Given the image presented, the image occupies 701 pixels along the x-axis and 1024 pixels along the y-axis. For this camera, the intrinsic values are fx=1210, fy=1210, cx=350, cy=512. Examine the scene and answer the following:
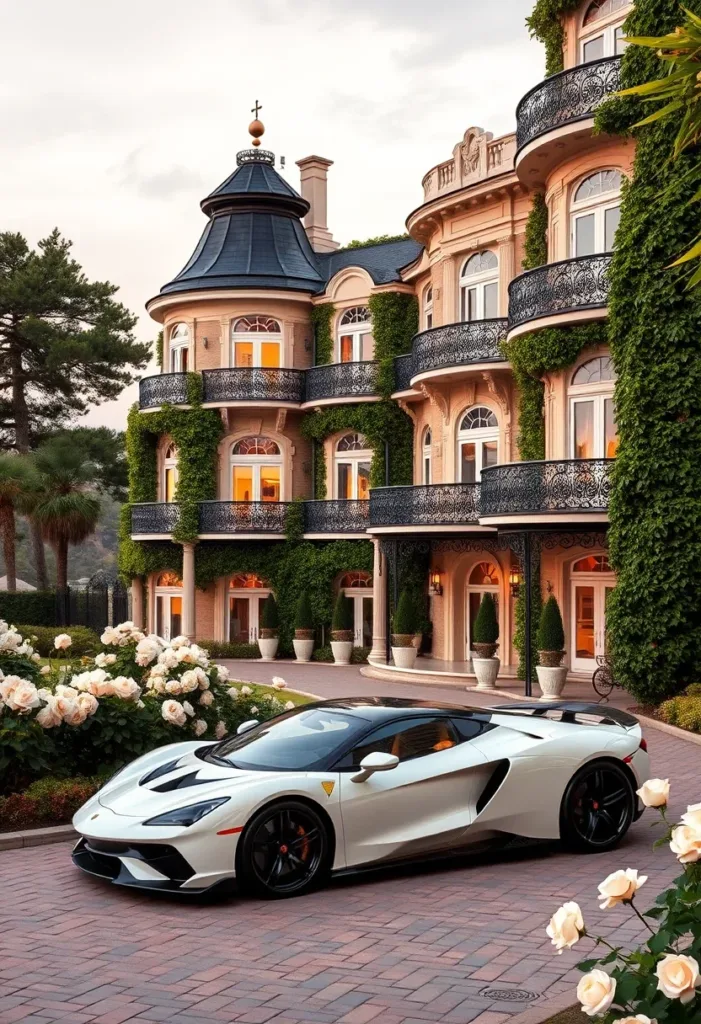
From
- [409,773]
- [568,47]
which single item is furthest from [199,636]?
[409,773]

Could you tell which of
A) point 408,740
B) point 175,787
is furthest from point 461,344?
point 175,787

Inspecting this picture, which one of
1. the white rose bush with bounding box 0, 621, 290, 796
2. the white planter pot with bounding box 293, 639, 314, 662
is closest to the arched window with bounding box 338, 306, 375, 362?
the white planter pot with bounding box 293, 639, 314, 662

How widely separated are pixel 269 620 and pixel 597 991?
30.1 metres

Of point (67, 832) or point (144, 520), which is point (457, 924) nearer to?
point (67, 832)

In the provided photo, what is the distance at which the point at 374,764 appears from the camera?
8539mm

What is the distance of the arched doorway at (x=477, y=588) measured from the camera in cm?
2949

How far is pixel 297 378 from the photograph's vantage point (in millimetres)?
35375

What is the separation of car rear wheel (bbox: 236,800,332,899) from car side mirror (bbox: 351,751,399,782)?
42cm

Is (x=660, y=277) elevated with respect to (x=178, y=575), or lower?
elevated

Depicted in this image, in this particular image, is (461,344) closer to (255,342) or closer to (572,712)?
(255,342)

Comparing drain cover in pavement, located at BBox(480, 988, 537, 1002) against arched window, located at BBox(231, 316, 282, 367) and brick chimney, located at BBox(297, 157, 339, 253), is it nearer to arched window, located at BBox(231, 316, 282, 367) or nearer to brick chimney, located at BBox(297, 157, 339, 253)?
arched window, located at BBox(231, 316, 282, 367)

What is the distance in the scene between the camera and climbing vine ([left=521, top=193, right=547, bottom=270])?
25.8 meters

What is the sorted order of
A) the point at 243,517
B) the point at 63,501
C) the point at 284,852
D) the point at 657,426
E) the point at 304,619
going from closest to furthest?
the point at 284,852 < the point at 657,426 < the point at 304,619 < the point at 243,517 < the point at 63,501

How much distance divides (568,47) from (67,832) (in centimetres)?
1974
